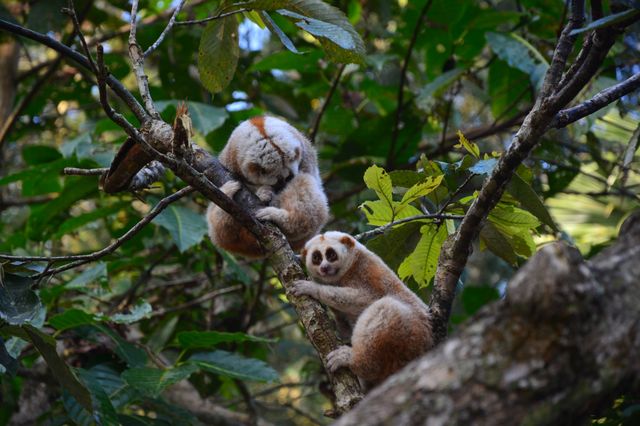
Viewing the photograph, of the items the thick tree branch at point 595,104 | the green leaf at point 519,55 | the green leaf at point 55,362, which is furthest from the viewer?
the green leaf at point 519,55

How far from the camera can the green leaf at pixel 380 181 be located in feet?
11.3

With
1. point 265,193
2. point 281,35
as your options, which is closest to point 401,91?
point 265,193

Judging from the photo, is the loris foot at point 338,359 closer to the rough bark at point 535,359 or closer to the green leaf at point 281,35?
the rough bark at point 535,359

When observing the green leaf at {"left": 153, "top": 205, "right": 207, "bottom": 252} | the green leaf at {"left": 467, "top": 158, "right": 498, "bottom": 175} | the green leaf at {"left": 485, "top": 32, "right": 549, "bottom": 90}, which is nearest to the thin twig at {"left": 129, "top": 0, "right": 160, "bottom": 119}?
the green leaf at {"left": 467, "top": 158, "right": 498, "bottom": 175}

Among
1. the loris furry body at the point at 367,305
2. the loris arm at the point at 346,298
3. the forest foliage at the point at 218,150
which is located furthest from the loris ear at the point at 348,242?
the loris arm at the point at 346,298

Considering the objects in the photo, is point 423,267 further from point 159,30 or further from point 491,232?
point 159,30

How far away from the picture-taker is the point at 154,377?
447 cm

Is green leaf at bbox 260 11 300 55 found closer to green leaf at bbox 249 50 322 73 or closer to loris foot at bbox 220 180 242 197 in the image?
loris foot at bbox 220 180 242 197

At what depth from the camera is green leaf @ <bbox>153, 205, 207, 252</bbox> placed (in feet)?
17.8

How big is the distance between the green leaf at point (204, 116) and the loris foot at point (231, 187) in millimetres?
1638

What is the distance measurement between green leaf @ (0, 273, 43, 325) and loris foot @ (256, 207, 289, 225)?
4.26ft

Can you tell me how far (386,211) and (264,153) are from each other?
4.48 ft

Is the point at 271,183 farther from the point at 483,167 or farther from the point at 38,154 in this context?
the point at 38,154

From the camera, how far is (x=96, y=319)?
470cm
